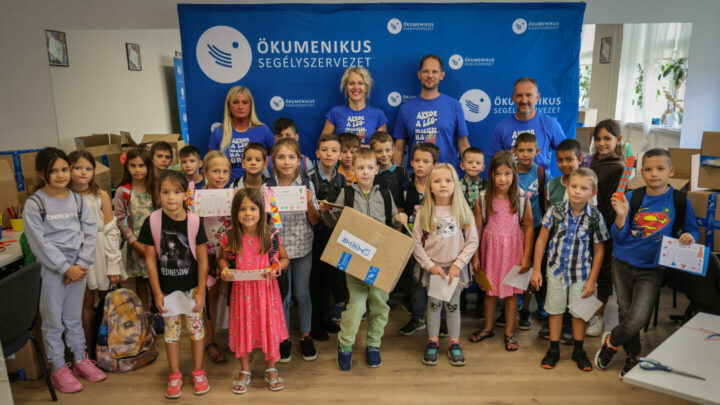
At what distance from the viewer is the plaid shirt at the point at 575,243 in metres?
2.89

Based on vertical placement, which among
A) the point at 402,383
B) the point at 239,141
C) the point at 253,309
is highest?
the point at 239,141

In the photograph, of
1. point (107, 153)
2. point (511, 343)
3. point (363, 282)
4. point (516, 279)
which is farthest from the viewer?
point (107, 153)

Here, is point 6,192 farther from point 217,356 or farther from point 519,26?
point 519,26

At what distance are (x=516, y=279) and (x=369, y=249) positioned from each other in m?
1.05

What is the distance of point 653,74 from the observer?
24.2 feet

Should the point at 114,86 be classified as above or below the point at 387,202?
above

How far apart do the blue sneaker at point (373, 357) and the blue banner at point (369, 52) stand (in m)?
2.14

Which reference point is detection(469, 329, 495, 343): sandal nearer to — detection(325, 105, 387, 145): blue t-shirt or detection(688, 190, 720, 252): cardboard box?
detection(688, 190, 720, 252): cardboard box

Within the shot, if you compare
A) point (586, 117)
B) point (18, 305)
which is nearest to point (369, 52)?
point (18, 305)

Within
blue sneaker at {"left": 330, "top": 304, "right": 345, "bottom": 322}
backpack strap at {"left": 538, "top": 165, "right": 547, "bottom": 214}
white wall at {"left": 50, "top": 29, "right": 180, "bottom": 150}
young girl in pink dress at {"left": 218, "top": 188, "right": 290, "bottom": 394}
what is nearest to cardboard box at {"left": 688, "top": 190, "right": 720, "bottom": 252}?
backpack strap at {"left": 538, "top": 165, "right": 547, "bottom": 214}

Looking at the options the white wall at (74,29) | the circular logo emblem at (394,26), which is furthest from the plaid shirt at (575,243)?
the white wall at (74,29)

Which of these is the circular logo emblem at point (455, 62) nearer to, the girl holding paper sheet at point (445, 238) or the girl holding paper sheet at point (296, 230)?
the girl holding paper sheet at point (445, 238)

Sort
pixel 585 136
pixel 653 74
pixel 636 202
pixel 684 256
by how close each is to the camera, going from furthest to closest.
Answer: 1. pixel 653 74
2. pixel 585 136
3. pixel 636 202
4. pixel 684 256

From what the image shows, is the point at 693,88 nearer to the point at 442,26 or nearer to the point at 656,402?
the point at 442,26
